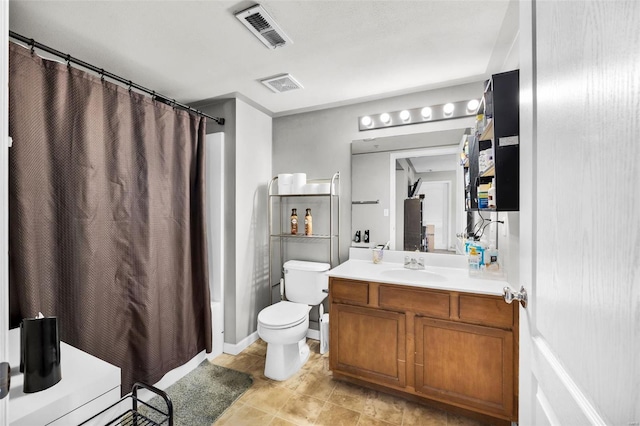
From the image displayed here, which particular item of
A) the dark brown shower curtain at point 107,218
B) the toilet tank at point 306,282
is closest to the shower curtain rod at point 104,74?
the dark brown shower curtain at point 107,218

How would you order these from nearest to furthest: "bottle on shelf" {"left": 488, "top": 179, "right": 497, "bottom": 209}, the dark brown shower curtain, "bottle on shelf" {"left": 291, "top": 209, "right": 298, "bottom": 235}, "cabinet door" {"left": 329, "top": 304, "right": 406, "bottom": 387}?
1. "bottle on shelf" {"left": 488, "top": 179, "right": 497, "bottom": 209}
2. the dark brown shower curtain
3. "cabinet door" {"left": 329, "top": 304, "right": 406, "bottom": 387}
4. "bottle on shelf" {"left": 291, "top": 209, "right": 298, "bottom": 235}

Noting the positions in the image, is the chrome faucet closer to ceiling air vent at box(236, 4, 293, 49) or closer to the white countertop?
the white countertop

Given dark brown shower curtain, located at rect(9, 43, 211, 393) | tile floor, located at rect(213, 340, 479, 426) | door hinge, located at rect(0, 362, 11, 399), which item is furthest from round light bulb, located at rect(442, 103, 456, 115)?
door hinge, located at rect(0, 362, 11, 399)

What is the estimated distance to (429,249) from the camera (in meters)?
2.34

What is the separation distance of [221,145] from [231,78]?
60cm

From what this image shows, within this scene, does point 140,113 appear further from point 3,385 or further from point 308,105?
point 3,385

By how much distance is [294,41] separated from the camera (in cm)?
171

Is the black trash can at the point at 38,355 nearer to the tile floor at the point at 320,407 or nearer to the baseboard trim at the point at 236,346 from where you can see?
the tile floor at the point at 320,407

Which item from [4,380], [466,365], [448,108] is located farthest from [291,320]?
[448,108]

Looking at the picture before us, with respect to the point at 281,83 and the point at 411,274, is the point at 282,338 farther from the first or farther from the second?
the point at 281,83

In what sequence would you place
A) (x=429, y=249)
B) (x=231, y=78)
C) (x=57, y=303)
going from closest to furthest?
(x=57, y=303) → (x=231, y=78) → (x=429, y=249)

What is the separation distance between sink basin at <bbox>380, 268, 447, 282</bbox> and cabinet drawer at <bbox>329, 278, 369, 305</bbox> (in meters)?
0.21

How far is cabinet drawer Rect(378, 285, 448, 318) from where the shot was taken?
177 cm

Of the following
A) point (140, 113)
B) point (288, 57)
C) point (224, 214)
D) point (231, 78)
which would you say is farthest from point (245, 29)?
point (224, 214)
